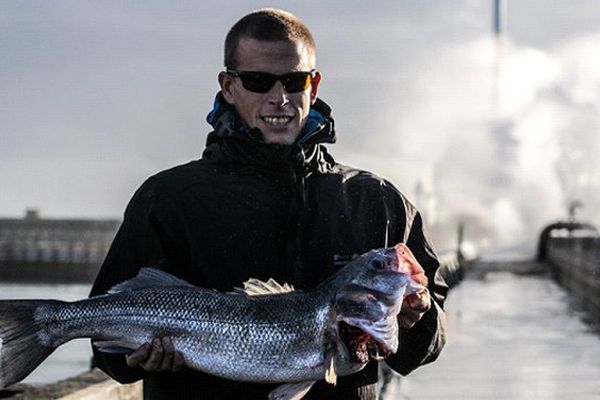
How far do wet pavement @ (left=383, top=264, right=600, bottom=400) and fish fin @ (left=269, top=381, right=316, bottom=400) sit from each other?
10.0 metres

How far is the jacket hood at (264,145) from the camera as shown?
192 inches

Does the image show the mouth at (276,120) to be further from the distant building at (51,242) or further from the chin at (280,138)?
the distant building at (51,242)

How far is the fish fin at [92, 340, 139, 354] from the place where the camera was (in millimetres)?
4895

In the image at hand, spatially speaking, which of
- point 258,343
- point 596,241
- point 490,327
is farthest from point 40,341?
point 596,241

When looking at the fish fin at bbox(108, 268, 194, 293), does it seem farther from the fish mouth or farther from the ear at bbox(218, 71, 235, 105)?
the ear at bbox(218, 71, 235, 105)

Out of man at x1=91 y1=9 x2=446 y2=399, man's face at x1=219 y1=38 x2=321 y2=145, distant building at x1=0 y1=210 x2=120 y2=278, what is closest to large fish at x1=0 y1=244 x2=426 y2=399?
man at x1=91 y1=9 x2=446 y2=399

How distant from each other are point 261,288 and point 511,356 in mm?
15662

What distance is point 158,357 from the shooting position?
4766mm

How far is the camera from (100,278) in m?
5.02

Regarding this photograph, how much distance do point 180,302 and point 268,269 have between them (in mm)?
324

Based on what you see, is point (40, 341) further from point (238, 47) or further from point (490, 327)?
point (490, 327)

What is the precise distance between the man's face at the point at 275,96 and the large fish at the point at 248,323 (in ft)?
1.80

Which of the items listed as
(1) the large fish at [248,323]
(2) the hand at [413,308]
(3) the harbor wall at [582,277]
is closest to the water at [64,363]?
(3) the harbor wall at [582,277]

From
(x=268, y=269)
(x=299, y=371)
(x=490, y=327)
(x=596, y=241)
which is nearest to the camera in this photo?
(x=299, y=371)
